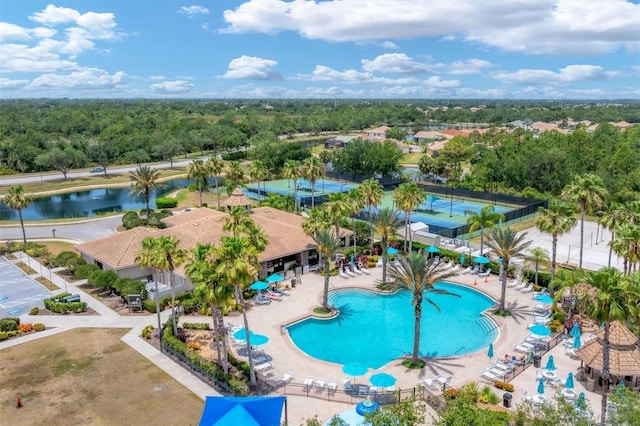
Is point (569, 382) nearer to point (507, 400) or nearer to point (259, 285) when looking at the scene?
point (507, 400)

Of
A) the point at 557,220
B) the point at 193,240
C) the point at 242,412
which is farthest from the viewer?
the point at 193,240

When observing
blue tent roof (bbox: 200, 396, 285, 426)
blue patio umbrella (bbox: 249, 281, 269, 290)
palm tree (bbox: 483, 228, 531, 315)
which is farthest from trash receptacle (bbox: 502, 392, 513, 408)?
blue patio umbrella (bbox: 249, 281, 269, 290)

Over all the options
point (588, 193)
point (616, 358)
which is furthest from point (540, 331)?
point (588, 193)

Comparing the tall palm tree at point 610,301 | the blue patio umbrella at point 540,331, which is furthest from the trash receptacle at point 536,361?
the tall palm tree at point 610,301

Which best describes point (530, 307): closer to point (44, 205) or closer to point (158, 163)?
point (44, 205)

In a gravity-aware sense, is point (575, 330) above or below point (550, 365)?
above

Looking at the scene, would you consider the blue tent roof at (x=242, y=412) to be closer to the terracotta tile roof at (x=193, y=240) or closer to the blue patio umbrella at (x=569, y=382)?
the blue patio umbrella at (x=569, y=382)

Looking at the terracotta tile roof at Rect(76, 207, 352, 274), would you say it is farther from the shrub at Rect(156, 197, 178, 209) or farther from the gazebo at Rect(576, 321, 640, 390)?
Result: the shrub at Rect(156, 197, 178, 209)
